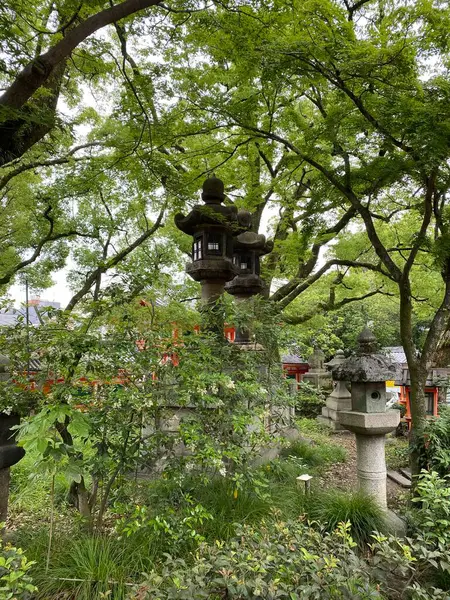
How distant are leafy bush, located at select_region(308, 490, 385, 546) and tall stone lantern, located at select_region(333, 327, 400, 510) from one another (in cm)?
58

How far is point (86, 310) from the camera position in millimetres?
3094

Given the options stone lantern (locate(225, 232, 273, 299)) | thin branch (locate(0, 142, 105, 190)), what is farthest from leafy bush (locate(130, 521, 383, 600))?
thin branch (locate(0, 142, 105, 190))

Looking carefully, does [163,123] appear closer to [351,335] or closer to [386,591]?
[386,591]

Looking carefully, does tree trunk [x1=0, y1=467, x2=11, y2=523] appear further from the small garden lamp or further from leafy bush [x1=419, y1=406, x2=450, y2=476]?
leafy bush [x1=419, y1=406, x2=450, y2=476]

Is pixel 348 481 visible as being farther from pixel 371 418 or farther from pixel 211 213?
pixel 211 213

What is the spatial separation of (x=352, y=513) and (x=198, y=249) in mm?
3978

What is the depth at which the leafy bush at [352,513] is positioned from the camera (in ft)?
11.7

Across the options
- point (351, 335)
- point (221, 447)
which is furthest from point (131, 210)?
point (351, 335)

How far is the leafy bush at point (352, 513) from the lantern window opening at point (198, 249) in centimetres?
361

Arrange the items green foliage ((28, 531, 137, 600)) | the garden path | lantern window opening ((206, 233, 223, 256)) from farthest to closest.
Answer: lantern window opening ((206, 233, 223, 256))
the garden path
green foliage ((28, 531, 137, 600))

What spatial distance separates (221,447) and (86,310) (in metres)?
1.60

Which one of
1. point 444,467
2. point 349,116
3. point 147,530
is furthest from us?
point 349,116

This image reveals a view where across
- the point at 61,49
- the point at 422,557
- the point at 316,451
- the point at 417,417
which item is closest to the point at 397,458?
the point at 316,451

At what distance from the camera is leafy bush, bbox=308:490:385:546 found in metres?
3.56
